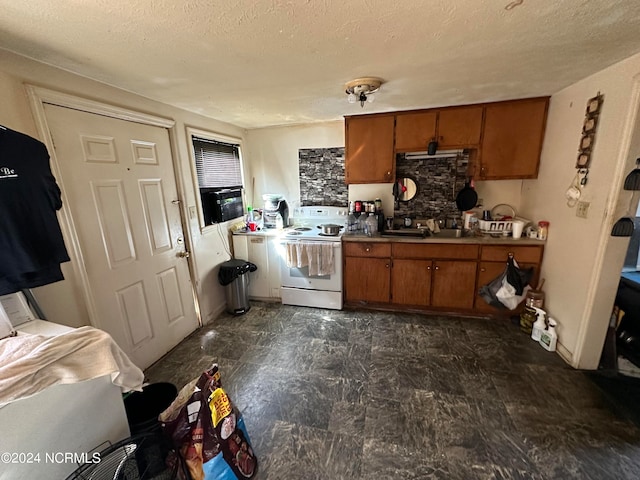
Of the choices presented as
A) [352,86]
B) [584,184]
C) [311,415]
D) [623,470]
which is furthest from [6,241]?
[584,184]

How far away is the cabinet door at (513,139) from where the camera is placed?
99.3 inches

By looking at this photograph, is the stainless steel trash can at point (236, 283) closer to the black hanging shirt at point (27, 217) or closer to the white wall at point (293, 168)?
the white wall at point (293, 168)

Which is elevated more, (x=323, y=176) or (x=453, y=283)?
(x=323, y=176)

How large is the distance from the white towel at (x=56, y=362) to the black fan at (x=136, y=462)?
0.24 m

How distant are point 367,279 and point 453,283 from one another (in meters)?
0.90

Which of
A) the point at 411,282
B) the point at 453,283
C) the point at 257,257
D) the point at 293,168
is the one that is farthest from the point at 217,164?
the point at 453,283

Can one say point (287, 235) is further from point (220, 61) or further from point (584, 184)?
point (584, 184)

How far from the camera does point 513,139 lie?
103 inches

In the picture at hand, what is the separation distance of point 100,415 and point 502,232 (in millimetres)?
3356

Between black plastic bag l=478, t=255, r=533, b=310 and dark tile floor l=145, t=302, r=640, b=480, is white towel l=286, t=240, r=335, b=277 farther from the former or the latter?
black plastic bag l=478, t=255, r=533, b=310

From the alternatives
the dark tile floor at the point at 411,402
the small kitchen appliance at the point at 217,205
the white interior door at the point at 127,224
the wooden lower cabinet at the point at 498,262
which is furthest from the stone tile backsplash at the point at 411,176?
the white interior door at the point at 127,224

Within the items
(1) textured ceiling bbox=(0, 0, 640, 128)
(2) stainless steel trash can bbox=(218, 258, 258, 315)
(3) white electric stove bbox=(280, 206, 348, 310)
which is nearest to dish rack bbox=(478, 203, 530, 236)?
(1) textured ceiling bbox=(0, 0, 640, 128)

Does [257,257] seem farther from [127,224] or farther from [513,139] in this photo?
[513,139]

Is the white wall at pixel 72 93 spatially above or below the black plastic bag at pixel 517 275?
above
